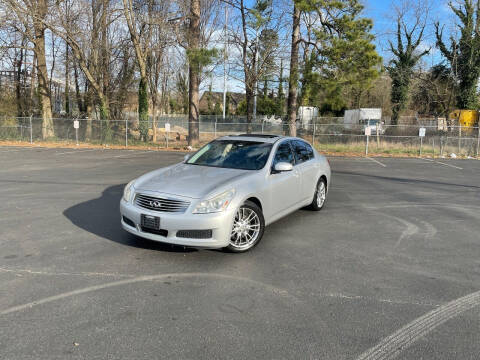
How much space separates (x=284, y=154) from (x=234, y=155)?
2.71 feet

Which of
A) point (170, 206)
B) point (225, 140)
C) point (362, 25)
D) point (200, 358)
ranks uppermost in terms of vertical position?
point (362, 25)

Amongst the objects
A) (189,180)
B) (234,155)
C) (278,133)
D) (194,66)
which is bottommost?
(189,180)

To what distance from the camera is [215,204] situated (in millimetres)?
4824

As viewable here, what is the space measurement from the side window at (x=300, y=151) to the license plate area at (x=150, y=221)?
2.87 metres

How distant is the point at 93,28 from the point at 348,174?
21.8 m

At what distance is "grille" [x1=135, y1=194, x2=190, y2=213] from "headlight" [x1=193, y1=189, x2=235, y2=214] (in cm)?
15

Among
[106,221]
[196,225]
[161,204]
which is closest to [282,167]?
[196,225]

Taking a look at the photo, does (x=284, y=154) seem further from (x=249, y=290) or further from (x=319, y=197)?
(x=249, y=290)

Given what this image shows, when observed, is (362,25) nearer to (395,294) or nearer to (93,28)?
(93,28)

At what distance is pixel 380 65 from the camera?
71.3 ft

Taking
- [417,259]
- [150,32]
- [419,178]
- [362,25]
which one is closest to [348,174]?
[419,178]

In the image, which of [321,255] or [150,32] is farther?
[150,32]

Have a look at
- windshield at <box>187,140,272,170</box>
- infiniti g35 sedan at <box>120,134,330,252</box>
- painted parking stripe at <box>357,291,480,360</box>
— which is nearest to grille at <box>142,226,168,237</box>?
infiniti g35 sedan at <box>120,134,330,252</box>

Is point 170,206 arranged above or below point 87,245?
above
